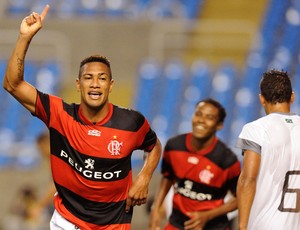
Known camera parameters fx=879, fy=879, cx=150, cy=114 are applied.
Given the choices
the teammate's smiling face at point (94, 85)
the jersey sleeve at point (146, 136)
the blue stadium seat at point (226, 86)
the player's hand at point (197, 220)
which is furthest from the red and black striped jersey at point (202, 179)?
the blue stadium seat at point (226, 86)

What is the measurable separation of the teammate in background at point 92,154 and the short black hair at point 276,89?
0.99 m

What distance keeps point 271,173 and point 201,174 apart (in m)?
1.77

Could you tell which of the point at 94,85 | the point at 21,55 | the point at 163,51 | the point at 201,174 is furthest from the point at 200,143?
the point at 163,51

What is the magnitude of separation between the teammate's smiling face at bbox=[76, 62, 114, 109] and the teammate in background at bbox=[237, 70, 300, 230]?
3.40ft

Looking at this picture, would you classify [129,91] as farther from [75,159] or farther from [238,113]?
[75,159]

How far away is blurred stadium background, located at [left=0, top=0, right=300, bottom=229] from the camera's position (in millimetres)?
16312

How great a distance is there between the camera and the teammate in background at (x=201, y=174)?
786 cm

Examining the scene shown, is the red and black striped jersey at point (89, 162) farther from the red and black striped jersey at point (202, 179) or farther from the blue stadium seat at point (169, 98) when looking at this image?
the blue stadium seat at point (169, 98)

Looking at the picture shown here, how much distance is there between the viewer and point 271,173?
6133mm

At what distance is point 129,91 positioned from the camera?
16859 mm

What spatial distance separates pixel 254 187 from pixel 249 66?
429 inches

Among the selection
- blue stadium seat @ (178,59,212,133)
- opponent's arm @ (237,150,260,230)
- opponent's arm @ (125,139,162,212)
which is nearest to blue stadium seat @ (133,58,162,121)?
blue stadium seat @ (178,59,212,133)

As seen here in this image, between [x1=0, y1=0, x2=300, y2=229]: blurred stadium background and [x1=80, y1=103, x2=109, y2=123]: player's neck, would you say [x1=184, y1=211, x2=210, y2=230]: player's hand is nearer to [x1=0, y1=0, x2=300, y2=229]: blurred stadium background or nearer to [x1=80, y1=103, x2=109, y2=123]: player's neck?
[x1=80, y1=103, x2=109, y2=123]: player's neck

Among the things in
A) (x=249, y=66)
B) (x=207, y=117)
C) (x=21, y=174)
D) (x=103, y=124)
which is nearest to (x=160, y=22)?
(x=249, y=66)
